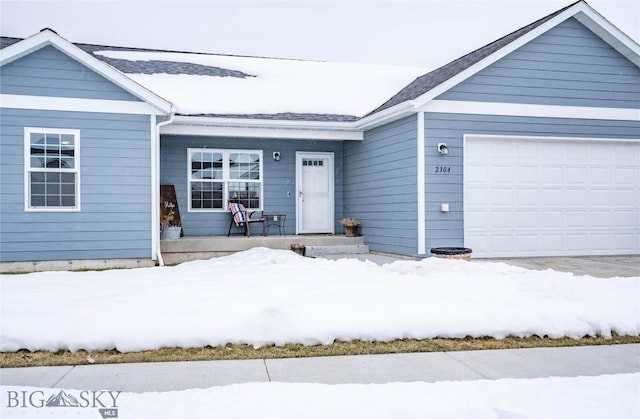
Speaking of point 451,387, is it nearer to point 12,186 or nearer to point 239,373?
point 239,373

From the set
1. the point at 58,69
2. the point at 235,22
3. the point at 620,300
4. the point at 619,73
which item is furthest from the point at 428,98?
the point at 235,22

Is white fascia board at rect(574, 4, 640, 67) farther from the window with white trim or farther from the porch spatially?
the window with white trim

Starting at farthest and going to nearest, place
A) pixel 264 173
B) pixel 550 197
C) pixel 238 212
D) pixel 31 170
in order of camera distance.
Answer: pixel 264 173 → pixel 238 212 → pixel 550 197 → pixel 31 170

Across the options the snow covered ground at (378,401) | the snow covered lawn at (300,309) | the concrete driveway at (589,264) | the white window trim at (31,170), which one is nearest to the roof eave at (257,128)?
the white window trim at (31,170)

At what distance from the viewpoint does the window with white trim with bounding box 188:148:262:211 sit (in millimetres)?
12008

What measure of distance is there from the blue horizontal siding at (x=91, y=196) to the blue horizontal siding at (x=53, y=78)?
1.13 feet

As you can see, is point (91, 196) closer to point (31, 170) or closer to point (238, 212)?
point (31, 170)

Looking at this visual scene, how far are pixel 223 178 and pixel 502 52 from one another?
623 centimetres

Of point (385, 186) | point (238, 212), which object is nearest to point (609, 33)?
point (385, 186)

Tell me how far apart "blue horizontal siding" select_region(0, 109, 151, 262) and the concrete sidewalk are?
19.2 feet

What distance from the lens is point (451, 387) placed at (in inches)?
129

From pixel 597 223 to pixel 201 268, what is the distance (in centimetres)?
750

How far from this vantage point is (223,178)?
12133mm

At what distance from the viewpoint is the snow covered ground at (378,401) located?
2.83 m
